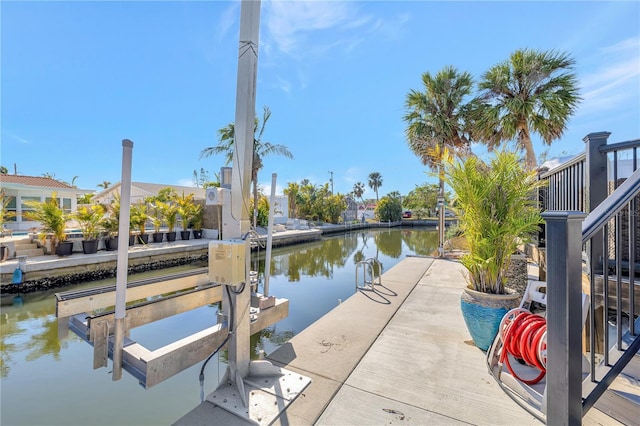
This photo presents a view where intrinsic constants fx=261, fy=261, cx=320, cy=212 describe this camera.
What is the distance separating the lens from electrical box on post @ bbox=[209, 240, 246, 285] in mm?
1904

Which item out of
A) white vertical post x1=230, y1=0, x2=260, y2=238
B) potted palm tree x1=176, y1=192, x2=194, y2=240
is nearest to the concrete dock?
white vertical post x1=230, y1=0, x2=260, y2=238

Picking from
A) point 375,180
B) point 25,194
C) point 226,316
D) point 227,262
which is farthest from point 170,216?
point 375,180

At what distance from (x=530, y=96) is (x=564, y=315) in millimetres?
9007

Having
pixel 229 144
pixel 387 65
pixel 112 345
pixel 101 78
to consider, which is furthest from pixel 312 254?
pixel 112 345

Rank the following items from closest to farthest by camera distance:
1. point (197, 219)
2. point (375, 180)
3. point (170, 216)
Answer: point (170, 216) → point (197, 219) → point (375, 180)

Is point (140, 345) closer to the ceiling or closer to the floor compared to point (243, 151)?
closer to the floor

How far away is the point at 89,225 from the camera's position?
8.54 m

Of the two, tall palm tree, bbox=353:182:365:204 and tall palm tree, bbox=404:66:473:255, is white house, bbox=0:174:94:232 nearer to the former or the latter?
tall palm tree, bbox=404:66:473:255

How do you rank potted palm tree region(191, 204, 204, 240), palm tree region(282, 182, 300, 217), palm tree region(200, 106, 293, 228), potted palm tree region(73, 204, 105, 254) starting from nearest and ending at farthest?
potted palm tree region(73, 204, 105, 254)
potted palm tree region(191, 204, 204, 240)
palm tree region(200, 106, 293, 228)
palm tree region(282, 182, 300, 217)

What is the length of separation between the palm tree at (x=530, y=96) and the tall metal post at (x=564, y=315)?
748 cm

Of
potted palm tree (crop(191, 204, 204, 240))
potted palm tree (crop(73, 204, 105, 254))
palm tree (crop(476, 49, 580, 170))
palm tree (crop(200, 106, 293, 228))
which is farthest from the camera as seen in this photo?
palm tree (crop(200, 106, 293, 228))

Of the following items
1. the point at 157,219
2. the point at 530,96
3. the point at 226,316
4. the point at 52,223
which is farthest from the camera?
the point at 157,219

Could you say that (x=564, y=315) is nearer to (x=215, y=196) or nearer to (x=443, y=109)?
(x=215, y=196)

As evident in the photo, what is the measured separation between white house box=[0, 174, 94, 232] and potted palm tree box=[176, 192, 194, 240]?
214 inches
